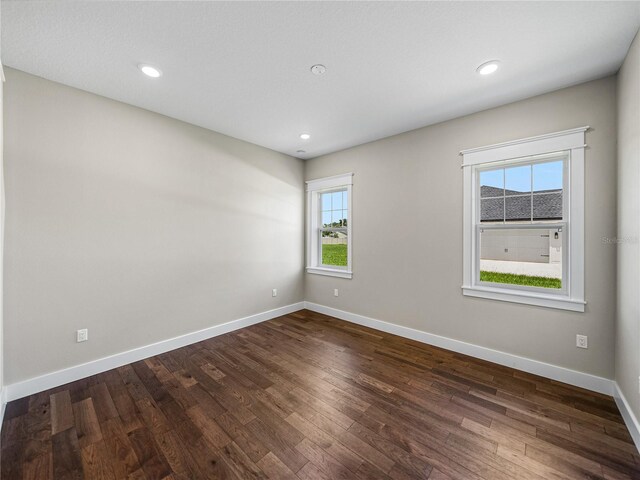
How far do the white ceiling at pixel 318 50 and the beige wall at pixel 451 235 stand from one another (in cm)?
27

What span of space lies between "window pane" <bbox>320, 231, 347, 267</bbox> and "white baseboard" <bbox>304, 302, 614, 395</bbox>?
0.93 m

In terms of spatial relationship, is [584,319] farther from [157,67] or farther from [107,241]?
[107,241]

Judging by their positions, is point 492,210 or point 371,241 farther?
point 371,241

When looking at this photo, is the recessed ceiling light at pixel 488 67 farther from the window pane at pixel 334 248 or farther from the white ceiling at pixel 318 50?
the window pane at pixel 334 248

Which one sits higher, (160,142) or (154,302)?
(160,142)

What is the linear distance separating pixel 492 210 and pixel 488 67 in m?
1.41

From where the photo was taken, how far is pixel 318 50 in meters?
1.94

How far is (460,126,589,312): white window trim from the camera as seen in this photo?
7.61 feet

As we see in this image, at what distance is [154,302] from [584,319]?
4.24 m

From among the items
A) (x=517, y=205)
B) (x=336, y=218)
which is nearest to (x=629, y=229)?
(x=517, y=205)

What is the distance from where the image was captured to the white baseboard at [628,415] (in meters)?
1.68

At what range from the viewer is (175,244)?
3.11m

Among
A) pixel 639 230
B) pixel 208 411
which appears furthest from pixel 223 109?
pixel 639 230

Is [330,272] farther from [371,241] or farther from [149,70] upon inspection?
[149,70]
